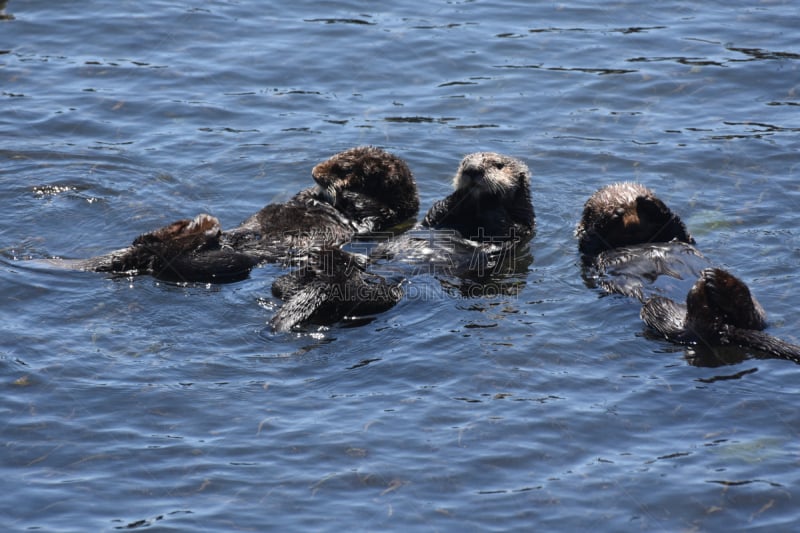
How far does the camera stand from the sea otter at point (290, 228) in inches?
249

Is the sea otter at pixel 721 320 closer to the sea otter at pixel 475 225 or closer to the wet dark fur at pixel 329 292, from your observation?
the sea otter at pixel 475 225

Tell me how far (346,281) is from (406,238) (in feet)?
3.64

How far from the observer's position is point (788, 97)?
379 inches

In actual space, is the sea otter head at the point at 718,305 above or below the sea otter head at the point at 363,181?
below

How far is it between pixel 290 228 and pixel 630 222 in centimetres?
227

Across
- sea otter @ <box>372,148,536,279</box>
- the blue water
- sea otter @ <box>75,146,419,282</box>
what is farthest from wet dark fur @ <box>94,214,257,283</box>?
sea otter @ <box>372,148,536,279</box>

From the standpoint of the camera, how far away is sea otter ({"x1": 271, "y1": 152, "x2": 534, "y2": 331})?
5758 mm

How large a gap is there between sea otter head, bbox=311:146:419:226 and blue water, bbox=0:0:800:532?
68 cm

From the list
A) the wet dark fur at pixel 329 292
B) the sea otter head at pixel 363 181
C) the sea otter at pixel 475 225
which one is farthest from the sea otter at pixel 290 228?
the wet dark fur at pixel 329 292

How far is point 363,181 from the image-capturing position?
749 centimetres

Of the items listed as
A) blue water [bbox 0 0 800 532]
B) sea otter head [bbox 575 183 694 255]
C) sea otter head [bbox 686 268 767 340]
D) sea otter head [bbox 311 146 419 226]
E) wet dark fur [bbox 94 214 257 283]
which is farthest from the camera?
sea otter head [bbox 311 146 419 226]

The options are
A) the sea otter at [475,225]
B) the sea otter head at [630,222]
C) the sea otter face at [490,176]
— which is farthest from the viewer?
the sea otter face at [490,176]

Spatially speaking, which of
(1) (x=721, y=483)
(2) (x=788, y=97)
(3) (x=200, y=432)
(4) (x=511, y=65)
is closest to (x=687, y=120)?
(2) (x=788, y=97)

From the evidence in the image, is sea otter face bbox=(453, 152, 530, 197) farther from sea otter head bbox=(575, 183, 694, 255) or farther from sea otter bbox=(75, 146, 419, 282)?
sea otter bbox=(75, 146, 419, 282)
